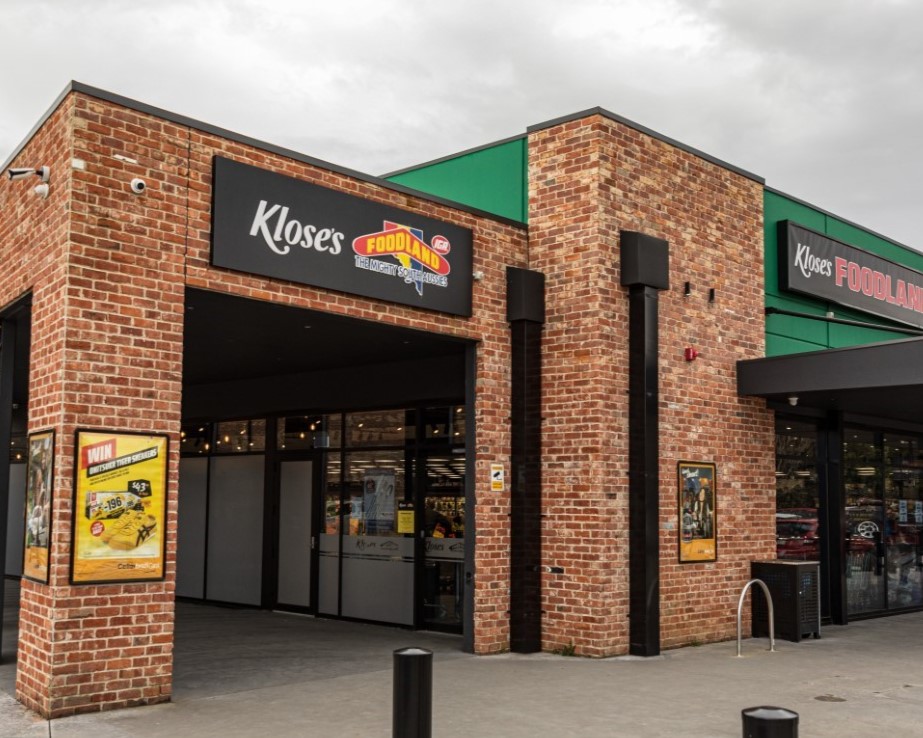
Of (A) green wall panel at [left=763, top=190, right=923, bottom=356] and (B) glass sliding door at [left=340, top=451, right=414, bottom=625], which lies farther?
(A) green wall panel at [left=763, top=190, right=923, bottom=356]

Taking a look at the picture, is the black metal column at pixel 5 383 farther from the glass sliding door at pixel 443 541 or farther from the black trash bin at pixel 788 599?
the black trash bin at pixel 788 599

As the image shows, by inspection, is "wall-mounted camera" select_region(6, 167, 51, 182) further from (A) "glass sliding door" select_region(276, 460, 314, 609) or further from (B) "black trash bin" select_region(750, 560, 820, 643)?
(B) "black trash bin" select_region(750, 560, 820, 643)

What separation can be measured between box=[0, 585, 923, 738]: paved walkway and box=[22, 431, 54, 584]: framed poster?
1.09 metres

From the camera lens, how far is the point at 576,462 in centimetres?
1077

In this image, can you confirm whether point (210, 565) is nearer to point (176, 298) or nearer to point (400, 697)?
point (176, 298)

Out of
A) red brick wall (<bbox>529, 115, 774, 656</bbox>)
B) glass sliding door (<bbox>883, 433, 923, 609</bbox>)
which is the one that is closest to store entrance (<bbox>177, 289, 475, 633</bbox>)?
red brick wall (<bbox>529, 115, 774, 656</bbox>)

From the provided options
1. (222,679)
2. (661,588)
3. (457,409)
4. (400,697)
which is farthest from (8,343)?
(661,588)

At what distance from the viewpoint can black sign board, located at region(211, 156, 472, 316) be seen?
8.62 meters

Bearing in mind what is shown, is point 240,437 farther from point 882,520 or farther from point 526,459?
point 882,520

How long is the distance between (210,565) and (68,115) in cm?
959

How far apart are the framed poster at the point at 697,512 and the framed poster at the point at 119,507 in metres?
6.01

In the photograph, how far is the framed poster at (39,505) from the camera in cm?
766

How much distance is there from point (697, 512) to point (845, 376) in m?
2.28

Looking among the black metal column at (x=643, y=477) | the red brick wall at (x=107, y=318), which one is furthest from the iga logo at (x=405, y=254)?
the black metal column at (x=643, y=477)
